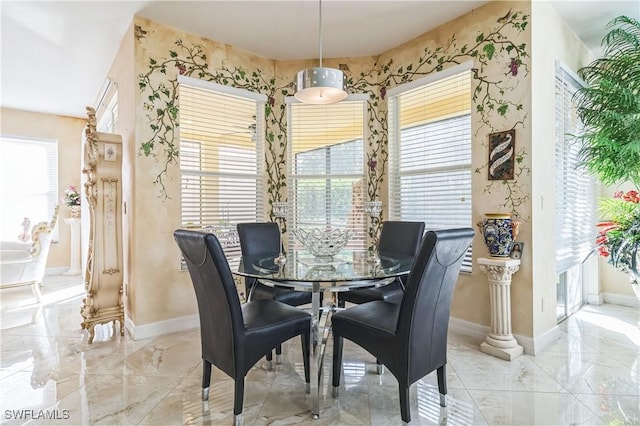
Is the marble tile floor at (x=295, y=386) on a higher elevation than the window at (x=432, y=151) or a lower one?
lower

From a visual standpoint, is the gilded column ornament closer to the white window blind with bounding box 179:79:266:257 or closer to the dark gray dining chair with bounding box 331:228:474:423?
the white window blind with bounding box 179:79:266:257

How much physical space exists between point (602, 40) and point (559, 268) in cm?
242


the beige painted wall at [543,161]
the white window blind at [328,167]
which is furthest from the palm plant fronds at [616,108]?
the white window blind at [328,167]

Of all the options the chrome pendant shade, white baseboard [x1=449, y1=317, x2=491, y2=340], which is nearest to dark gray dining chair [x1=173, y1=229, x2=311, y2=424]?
the chrome pendant shade

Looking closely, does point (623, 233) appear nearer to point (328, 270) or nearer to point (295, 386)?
point (328, 270)

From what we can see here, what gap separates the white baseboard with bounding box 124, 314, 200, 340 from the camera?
2.98 m

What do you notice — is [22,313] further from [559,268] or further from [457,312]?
[559,268]

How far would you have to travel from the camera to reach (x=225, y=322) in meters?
1.71

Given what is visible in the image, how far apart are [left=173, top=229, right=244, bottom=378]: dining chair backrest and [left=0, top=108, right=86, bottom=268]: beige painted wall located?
5.65 m

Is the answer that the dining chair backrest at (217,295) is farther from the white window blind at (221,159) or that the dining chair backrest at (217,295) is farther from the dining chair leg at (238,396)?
the white window blind at (221,159)

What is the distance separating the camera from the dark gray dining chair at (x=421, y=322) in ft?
5.29

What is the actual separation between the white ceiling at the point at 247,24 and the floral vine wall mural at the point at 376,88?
0.25m

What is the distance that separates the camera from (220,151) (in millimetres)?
3586

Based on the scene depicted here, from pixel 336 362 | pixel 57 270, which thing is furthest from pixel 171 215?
pixel 57 270
